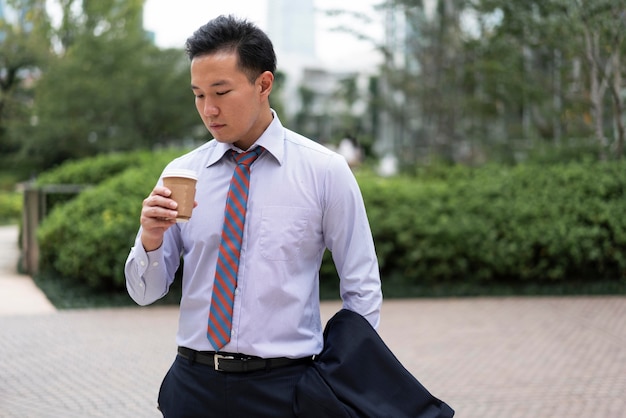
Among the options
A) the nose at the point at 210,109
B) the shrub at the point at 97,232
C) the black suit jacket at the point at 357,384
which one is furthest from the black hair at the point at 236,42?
the shrub at the point at 97,232

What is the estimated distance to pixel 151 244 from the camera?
240 centimetres

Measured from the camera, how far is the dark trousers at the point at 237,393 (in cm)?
242

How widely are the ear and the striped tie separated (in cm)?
27

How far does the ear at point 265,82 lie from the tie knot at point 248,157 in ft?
0.53

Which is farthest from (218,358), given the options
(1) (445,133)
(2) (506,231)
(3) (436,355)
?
(1) (445,133)

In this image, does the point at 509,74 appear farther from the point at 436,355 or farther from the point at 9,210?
the point at 9,210

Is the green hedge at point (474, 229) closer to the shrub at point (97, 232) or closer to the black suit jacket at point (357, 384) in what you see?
the shrub at point (97, 232)

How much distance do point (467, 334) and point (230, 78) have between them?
634cm

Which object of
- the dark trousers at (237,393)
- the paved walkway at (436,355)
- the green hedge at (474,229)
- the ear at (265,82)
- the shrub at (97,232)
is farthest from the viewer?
the green hedge at (474,229)

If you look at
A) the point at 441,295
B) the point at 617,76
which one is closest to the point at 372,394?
the point at 441,295

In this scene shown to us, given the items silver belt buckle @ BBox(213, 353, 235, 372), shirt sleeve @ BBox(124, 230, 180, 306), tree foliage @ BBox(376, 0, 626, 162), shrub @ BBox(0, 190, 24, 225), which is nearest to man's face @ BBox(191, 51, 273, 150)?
shirt sleeve @ BBox(124, 230, 180, 306)

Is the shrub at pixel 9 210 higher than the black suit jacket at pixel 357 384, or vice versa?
the black suit jacket at pixel 357 384

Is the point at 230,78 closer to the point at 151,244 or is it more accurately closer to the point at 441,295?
the point at 151,244

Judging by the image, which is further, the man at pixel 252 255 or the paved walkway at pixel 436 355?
the paved walkway at pixel 436 355
